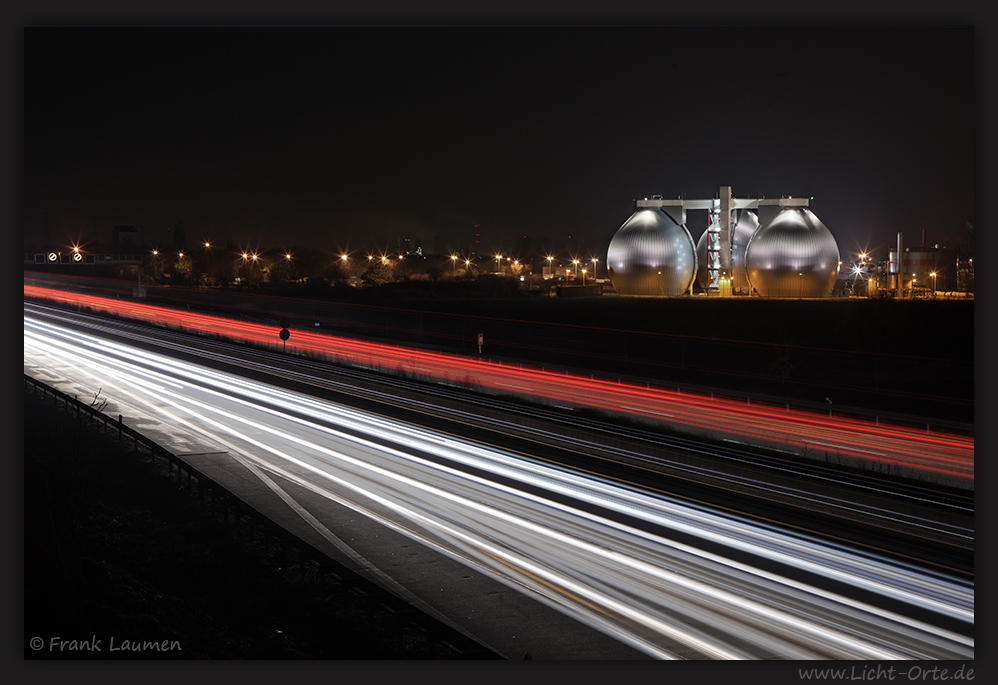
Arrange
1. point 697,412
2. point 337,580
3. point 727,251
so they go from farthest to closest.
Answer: point 727,251, point 697,412, point 337,580

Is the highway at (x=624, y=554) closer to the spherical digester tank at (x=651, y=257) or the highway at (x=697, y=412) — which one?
the highway at (x=697, y=412)

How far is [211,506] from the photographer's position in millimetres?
11914

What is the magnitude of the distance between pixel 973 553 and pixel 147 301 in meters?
49.4

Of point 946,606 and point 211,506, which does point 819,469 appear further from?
point 211,506

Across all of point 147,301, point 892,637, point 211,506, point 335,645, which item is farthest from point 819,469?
point 147,301

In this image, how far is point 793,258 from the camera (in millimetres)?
68000

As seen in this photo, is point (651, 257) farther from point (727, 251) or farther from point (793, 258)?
point (793, 258)

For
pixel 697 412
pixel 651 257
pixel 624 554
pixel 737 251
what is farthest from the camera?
pixel 737 251

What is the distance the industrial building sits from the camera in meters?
68.1

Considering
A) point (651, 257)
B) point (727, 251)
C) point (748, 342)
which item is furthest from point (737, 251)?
point (748, 342)

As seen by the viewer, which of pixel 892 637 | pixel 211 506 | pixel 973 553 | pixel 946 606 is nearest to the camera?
pixel 892 637

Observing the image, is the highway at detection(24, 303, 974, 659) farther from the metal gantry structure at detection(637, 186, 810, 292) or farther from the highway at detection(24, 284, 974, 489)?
the metal gantry structure at detection(637, 186, 810, 292)

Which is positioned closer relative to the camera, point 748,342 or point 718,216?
point 748,342

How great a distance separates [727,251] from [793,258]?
10706mm
